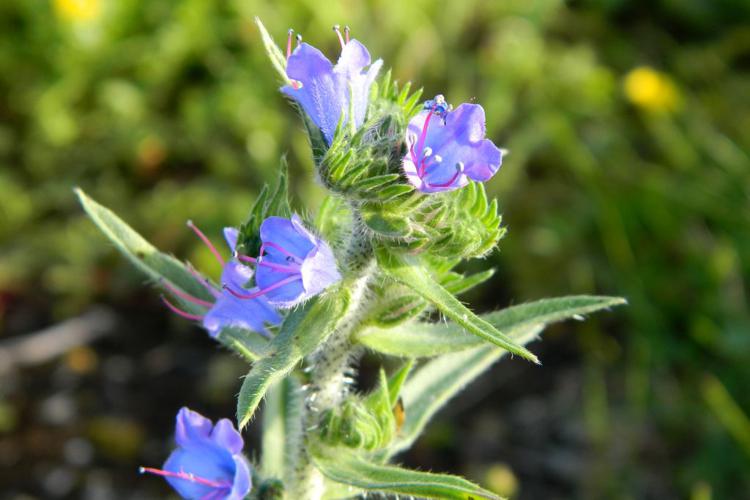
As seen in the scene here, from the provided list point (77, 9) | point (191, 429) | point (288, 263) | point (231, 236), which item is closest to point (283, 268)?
point (288, 263)

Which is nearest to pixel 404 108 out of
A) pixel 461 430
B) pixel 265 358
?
pixel 265 358

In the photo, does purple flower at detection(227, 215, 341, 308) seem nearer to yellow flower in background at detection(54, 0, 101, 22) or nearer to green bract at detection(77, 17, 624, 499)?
green bract at detection(77, 17, 624, 499)

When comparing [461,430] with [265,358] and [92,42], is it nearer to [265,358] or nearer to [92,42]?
[265,358]

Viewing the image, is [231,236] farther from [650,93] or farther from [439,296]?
[650,93]

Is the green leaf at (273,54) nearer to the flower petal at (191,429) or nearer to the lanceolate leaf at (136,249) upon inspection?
the lanceolate leaf at (136,249)

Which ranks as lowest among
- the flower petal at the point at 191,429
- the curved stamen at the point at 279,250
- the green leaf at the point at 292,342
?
the flower petal at the point at 191,429

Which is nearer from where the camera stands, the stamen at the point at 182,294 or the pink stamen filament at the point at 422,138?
the pink stamen filament at the point at 422,138

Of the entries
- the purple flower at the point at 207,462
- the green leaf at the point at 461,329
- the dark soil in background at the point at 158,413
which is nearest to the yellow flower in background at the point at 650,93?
the dark soil in background at the point at 158,413
